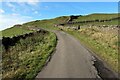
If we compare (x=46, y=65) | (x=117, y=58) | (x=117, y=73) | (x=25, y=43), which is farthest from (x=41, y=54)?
(x=25, y=43)

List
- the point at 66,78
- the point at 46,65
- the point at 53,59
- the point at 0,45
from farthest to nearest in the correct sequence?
the point at 0,45 → the point at 53,59 → the point at 46,65 → the point at 66,78

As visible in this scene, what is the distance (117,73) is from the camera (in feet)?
69.4

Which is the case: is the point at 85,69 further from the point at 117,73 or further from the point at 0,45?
the point at 0,45

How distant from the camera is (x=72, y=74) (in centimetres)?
2016

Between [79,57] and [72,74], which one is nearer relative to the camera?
[72,74]

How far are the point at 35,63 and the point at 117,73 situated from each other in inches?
301

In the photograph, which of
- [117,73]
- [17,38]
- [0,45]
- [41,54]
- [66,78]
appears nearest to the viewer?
[66,78]

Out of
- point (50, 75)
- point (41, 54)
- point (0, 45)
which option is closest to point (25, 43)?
point (0, 45)

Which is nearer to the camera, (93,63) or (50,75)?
(50,75)

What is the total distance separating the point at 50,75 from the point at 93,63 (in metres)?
5.60

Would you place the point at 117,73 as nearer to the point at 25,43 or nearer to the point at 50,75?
the point at 50,75

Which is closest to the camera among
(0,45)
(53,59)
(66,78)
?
(66,78)

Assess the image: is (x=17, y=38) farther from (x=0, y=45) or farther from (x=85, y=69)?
(x=85, y=69)

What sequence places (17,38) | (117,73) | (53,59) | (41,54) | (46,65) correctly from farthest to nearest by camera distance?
(17,38)
(41,54)
(53,59)
(46,65)
(117,73)
